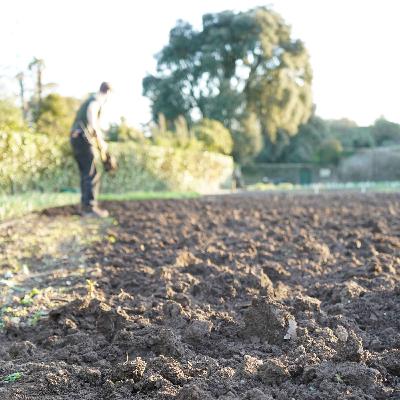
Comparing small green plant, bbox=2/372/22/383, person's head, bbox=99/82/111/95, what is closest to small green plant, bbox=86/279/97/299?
small green plant, bbox=2/372/22/383

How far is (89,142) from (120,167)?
23.8 ft

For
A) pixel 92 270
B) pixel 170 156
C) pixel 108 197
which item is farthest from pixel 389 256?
pixel 170 156

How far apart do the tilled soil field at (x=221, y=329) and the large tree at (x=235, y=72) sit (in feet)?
86.3

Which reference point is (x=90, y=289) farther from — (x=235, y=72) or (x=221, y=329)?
(x=235, y=72)

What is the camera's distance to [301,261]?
16.0 ft

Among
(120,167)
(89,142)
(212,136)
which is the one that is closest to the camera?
(89,142)

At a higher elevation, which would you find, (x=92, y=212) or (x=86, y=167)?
(x=86, y=167)

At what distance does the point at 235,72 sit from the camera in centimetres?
3281

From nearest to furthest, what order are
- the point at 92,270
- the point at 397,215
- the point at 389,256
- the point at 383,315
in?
the point at 383,315 → the point at 92,270 → the point at 389,256 → the point at 397,215

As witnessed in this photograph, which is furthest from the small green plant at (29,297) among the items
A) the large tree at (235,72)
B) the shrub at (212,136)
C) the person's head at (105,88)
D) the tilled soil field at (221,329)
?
the large tree at (235,72)

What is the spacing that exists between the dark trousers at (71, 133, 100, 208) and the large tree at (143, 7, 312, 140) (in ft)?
75.9

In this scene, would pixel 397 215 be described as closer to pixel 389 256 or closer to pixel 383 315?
pixel 389 256

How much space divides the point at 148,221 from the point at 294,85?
26753mm

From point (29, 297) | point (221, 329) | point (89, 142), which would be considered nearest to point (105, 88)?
point (89, 142)
